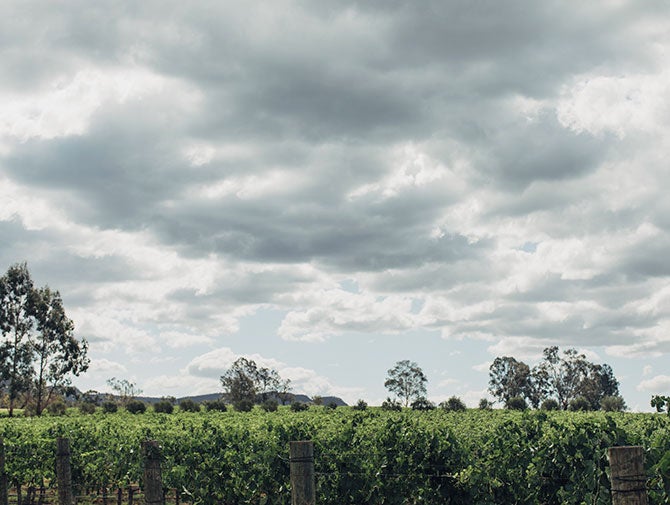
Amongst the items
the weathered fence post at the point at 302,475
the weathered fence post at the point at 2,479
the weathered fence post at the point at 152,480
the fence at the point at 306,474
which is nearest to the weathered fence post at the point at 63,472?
the fence at the point at 306,474

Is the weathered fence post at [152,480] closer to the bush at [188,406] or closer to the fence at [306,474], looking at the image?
the fence at [306,474]

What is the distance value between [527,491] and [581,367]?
108967 mm

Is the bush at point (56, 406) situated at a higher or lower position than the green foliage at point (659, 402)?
higher

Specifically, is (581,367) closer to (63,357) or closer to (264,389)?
(264,389)

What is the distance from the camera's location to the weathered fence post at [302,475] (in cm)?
709

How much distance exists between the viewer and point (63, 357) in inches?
2997

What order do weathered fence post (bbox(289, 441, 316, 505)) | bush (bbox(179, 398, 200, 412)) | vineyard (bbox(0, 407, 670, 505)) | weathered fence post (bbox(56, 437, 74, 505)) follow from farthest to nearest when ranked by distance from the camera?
bush (bbox(179, 398, 200, 412))
weathered fence post (bbox(56, 437, 74, 505))
vineyard (bbox(0, 407, 670, 505))
weathered fence post (bbox(289, 441, 316, 505))

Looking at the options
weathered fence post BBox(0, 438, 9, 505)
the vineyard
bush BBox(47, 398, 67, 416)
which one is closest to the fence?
the vineyard

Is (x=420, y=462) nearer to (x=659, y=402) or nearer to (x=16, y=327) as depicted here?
(x=659, y=402)

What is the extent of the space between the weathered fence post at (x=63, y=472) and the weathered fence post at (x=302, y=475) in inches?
208

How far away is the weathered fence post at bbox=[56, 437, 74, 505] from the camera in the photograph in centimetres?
1096

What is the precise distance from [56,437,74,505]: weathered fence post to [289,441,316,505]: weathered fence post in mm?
5287

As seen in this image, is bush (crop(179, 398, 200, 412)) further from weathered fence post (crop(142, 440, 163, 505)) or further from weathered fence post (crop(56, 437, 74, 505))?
weathered fence post (crop(142, 440, 163, 505))

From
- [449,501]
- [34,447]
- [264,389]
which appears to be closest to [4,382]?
[264,389]
